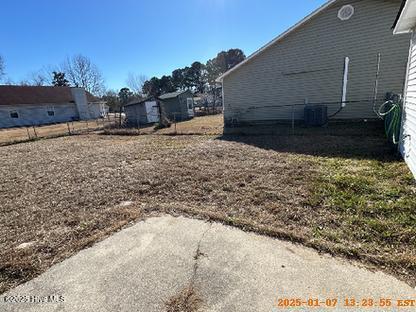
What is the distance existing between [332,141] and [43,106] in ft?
109

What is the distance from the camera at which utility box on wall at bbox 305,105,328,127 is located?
10938mm

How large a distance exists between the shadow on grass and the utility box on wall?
418 millimetres

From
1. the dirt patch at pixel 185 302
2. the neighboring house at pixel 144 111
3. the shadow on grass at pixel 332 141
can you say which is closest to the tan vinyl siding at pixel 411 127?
the shadow on grass at pixel 332 141

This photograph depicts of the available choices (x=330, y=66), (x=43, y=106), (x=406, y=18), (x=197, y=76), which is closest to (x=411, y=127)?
(x=406, y=18)

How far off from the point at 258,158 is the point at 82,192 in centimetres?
440

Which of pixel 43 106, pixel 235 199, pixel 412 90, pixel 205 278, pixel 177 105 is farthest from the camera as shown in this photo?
pixel 43 106

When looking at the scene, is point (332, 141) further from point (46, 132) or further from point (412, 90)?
point (46, 132)

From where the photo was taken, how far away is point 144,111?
21625mm

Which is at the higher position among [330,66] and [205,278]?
[330,66]

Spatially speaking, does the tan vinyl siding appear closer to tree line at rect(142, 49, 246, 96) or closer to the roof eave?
the roof eave

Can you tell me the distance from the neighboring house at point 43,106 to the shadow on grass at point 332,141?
94.2 ft

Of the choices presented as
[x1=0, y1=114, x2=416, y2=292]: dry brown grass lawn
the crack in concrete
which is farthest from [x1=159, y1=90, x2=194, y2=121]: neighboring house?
the crack in concrete

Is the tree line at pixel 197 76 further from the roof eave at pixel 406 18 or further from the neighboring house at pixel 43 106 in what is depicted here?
the roof eave at pixel 406 18

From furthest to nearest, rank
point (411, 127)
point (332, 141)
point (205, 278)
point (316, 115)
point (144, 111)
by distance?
point (144, 111), point (316, 115), point (332, 141), point (411, 127), point (205, 278)
